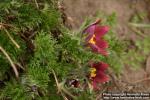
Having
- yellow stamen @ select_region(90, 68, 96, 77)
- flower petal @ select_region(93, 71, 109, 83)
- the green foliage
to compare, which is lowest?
flower petal @ select_region(93, 71, 109, 83)

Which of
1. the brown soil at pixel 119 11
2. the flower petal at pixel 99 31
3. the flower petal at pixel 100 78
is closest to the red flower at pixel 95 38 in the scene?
the flower petal at pixel 99 31

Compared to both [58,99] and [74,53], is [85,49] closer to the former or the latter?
[74,53]

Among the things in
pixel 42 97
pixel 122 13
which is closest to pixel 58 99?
pixel 42 97

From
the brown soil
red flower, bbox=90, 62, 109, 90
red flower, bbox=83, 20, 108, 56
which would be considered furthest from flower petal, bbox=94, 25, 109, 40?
the brown soil

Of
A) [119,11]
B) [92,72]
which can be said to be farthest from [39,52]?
[119,11]

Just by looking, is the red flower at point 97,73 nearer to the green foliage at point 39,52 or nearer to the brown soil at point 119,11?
Result: the green foliage at point 39,52

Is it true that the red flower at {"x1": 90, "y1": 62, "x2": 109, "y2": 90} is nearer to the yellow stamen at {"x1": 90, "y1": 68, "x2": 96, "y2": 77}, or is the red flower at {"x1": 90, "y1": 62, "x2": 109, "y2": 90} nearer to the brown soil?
the yellow stamen at {"x1": 90, "y1": 68, "x2": 96, "y2": 77}
